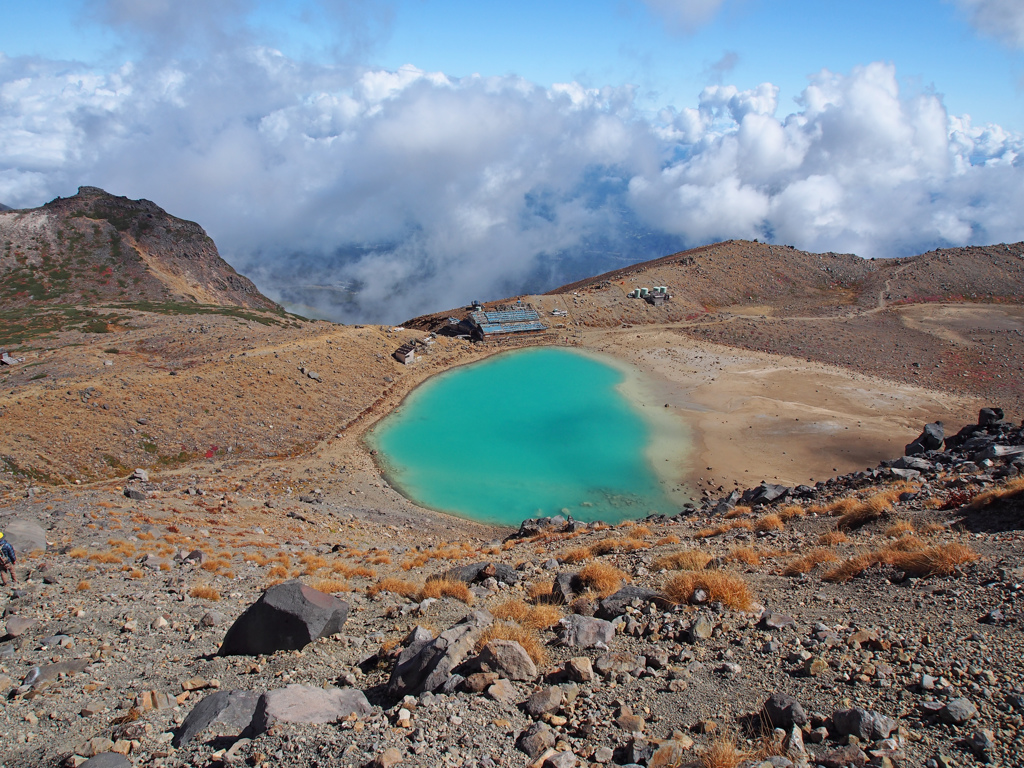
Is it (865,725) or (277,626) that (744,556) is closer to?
(865,725)

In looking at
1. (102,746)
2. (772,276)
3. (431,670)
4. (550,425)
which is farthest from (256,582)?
(772,276)

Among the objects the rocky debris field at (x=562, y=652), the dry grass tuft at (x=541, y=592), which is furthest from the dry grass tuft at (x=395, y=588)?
the dry grass tuft at (x=541, y=592)

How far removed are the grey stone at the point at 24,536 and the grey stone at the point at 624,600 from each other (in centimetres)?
1750

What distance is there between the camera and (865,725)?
6324 mm

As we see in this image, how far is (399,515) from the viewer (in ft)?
94.7

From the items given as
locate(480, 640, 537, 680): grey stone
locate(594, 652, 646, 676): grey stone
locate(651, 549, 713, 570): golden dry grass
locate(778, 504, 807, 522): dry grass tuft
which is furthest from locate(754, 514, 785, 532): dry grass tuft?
locate(480, 640, 537, 680): grey stone

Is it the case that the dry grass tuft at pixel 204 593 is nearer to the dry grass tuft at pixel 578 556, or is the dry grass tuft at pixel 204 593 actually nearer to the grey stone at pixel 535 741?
the dry grass tuft at pixel 578 556

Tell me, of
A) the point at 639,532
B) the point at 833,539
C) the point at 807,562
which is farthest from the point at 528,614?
the point at 639,532

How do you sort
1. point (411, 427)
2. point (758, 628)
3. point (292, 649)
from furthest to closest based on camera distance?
point (411, 427), point (292, 649), point (758, 628)

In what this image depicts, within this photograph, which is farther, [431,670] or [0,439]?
[0,439]

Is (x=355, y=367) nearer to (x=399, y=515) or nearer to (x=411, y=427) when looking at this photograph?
(x=411, y=427)

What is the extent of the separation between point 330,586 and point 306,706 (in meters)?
7.36

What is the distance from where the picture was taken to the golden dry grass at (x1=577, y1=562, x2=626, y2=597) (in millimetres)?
12656

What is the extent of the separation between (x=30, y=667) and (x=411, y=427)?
103 ft
